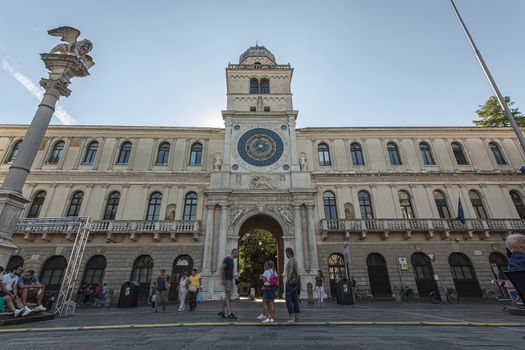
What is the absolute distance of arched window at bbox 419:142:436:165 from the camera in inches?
938

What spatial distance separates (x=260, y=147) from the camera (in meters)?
24.0

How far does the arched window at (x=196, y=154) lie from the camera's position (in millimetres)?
23922

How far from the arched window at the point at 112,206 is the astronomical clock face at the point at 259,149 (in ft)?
35.5

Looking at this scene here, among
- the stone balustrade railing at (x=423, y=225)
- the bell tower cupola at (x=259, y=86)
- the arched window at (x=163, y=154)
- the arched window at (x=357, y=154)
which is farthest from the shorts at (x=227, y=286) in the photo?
the bell tower cupola at (x=259, y=86)

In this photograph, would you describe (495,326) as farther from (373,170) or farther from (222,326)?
(373,170)

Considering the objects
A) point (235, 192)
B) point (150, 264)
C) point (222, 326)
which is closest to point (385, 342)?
point (222, 326)

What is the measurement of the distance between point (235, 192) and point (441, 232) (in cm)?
1686

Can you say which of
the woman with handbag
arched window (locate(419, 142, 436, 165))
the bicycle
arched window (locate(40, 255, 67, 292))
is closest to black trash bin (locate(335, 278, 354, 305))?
the bicycle

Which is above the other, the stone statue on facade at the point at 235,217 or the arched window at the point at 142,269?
the stone statue on facade at the point at 235,217

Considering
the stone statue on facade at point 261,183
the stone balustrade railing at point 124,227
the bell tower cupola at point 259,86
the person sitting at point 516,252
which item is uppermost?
the bell tower cupola at point 259,86

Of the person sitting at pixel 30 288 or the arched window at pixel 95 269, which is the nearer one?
the person sitting at pixel 30 288

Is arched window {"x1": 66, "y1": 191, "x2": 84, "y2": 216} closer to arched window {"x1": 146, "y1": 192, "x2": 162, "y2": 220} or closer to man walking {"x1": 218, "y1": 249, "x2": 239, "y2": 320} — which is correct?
arched window {"x1": 146, "y1": 192, "x2": 162, "y2": 220}

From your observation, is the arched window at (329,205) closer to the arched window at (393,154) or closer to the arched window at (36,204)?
the arched window at (393,154)

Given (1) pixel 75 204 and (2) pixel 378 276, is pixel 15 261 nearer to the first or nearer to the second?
(1) pixel 75 204
